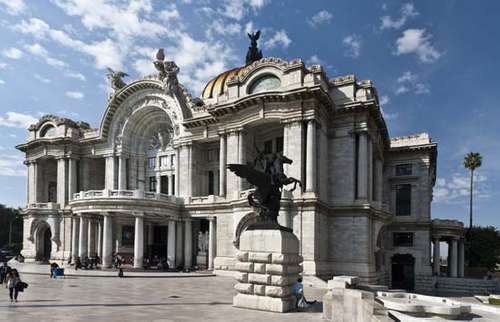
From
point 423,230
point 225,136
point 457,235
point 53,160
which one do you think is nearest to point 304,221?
point 225,136

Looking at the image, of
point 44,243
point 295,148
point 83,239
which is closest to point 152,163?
point 83,239

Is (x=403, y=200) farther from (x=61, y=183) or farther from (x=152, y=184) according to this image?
(x=61, y=183)

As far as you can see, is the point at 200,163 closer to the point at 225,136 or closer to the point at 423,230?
the point at 225,136

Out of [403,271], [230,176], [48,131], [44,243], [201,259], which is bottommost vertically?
[403,271]

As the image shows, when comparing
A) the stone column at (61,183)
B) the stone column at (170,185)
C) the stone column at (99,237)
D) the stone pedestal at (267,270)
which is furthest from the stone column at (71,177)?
the stone pedestal at (267,270)

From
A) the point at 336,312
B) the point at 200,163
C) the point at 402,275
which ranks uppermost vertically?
the point at 200,163

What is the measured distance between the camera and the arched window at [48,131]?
178 ft

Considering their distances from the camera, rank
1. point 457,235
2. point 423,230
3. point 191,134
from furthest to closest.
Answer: point 457,235, point 423,230, point 191,134

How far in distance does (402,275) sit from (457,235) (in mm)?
10091

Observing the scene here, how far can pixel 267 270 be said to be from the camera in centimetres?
1659

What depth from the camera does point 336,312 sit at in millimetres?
14195

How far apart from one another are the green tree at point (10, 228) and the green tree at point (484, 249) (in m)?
89.8

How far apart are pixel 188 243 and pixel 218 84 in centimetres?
2493

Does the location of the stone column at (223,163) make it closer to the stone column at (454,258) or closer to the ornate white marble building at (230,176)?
the ornate white marble building at (230,176)
